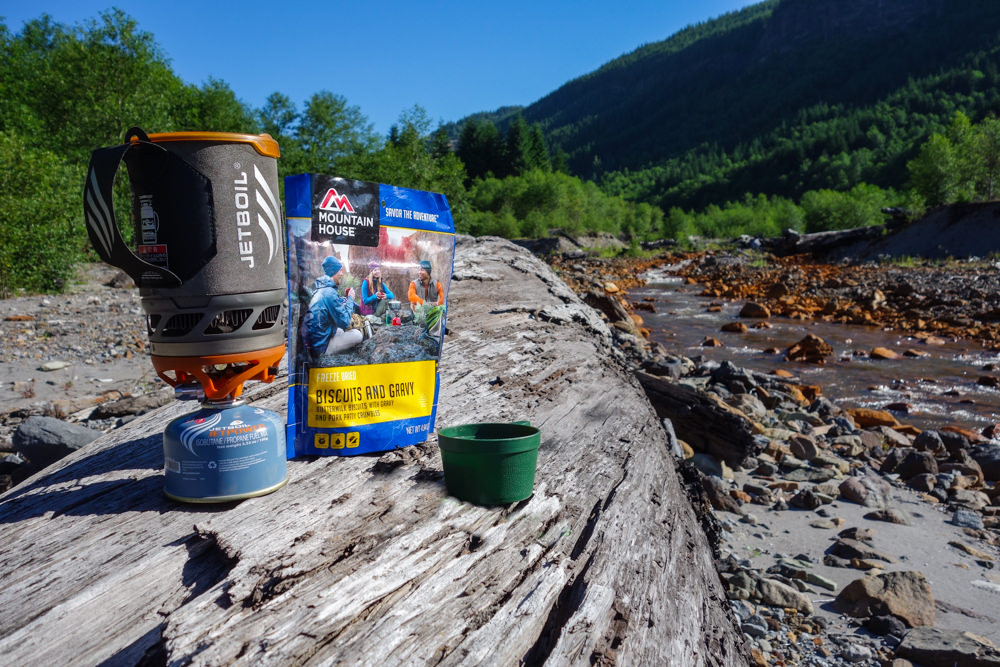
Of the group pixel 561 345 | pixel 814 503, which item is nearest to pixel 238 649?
pixel 561 345

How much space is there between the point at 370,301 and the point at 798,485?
357cm

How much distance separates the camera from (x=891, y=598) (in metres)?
2.72

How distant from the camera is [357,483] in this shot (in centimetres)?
193

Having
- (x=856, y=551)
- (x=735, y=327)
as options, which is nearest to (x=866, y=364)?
(x=735, y=327)

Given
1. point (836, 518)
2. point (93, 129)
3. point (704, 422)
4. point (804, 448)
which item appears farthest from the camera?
point (93, 129)

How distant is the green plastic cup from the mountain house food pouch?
1.33 feet

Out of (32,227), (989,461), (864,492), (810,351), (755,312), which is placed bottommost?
(989,461)

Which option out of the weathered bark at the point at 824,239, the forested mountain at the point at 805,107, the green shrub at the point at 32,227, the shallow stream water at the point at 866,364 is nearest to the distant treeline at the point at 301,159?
the green shrub at the point at 32,227

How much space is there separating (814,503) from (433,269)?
311cm

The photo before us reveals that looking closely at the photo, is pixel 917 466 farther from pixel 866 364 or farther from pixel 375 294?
pixel 866 364

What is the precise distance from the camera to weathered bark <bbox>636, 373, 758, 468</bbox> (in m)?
4.39

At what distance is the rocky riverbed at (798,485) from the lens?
8.72 ft

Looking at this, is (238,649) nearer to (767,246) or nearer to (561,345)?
(561,345)

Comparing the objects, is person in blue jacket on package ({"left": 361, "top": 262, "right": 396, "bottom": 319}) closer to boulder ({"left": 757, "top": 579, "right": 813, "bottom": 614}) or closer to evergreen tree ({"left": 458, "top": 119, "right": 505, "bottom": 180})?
boulder ({"left": 757, "top": 579, "right": 813, "bottom": 614})
